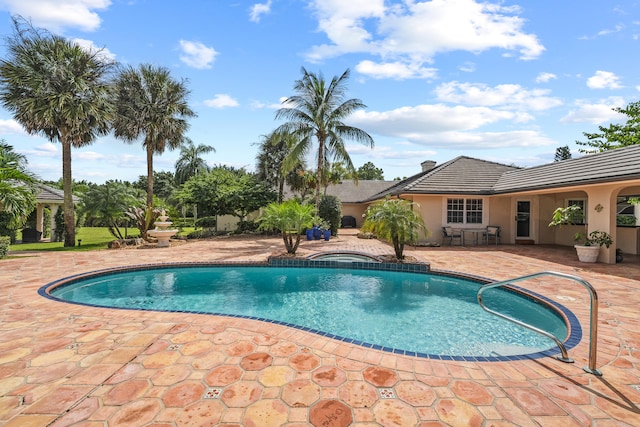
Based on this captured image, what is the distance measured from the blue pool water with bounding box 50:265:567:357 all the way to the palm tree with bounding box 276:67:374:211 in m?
8.45

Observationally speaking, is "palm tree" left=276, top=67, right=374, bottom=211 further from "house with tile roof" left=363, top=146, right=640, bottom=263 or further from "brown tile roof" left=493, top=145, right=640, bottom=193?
"brown tile roof" left=493, top=145, right=640, bottom=193

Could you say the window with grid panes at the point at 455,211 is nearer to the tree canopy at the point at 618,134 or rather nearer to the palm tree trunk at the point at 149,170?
the palm tree trunk at the point at 149,170

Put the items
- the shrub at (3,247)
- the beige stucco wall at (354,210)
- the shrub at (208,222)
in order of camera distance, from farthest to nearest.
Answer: the beige stucco wall at (354,210)
the shrub at (208,222)
the shrub at (3,247)

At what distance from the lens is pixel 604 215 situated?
37.6ft

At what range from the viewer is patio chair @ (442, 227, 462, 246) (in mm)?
16703

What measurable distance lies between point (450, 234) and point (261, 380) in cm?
1542

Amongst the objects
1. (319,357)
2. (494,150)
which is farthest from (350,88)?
(494,150)

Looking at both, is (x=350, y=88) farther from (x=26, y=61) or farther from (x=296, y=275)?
(x=26, y=61)

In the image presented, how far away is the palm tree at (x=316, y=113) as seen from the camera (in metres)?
17.7

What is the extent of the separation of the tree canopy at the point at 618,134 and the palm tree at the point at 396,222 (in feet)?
93.7

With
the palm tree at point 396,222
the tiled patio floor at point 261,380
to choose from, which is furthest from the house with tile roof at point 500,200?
the tiled patio floor at point 261,380

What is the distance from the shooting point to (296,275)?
10656 millimetres

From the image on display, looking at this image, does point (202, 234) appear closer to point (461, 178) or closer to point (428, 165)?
point (461, 178)

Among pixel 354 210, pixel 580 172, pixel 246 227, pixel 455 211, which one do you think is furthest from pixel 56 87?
pixel 354 210
